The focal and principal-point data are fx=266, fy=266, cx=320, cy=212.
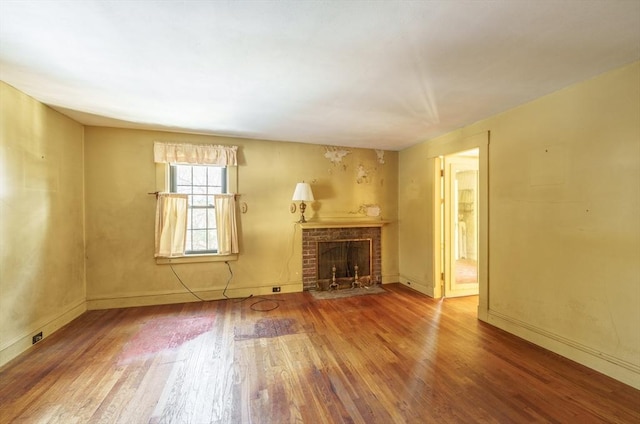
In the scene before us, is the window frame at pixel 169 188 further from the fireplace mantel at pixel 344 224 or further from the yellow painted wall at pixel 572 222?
the yellow painted wall at pixel 572 222

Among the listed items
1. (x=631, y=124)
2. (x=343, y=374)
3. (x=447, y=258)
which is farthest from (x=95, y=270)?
(x=631, y=124)

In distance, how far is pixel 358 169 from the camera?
4.75 metres

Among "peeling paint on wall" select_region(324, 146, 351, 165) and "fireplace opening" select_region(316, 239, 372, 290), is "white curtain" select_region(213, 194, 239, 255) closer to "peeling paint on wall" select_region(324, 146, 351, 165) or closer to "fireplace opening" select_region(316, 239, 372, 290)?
"fireplace opening" select_region(316, 239, 372, 290)

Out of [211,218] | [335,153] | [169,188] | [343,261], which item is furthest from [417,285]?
[169,188]

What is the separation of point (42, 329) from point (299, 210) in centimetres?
330

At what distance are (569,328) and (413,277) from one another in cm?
227

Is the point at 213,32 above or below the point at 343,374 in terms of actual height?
above

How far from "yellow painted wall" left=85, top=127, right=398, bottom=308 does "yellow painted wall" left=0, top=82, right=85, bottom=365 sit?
0.23 metres

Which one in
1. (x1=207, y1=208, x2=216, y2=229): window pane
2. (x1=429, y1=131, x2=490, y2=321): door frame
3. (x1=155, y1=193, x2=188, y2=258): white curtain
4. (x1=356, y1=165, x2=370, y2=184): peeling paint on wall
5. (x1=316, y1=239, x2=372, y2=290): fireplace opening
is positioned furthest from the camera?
(x1=356, y1=165, x2=370, y2=184): peeling paint on wall

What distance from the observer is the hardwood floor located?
177cm

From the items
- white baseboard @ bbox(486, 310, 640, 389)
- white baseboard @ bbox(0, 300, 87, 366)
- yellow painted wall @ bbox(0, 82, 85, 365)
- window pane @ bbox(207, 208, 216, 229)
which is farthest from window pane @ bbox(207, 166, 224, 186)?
white baseboard @ bbox(486, 310, 640, 389)

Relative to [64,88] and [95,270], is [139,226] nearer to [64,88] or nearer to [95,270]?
[95,270]

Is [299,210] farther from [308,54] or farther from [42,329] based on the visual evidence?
[42,329]

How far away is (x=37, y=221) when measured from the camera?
2766mm
